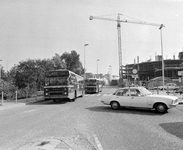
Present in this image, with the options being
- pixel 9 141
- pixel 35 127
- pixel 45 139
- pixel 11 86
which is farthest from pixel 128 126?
pixel 11 86

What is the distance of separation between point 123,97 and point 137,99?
92cm

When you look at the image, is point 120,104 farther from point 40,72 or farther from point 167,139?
point 40,72

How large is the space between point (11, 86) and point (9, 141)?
20.8m

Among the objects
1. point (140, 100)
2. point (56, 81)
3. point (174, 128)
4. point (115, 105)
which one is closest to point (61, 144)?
point (174, 128)

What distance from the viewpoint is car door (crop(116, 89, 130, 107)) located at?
10438 mm

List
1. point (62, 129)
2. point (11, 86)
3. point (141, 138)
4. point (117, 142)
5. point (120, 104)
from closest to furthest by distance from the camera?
1. point (117, 142)
2. point (141, 138)
3. point (62, 129)
4. point (120, 104)
5. point (11, 86)

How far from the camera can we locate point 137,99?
33.1 ft

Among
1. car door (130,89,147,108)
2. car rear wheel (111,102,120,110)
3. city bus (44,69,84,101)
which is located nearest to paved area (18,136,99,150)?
car door (130,89,147,108)

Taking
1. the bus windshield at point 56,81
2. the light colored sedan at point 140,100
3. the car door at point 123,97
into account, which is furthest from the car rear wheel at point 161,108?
the bus windshield at point 56,81

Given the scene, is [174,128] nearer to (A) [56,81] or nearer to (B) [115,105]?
(B) [115,105]

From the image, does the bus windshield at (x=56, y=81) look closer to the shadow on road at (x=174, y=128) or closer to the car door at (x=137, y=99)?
the car door at (x=137, y=99)

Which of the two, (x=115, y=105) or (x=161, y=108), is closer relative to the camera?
(x=161, y=108)

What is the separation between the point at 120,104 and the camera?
10672 millimetres

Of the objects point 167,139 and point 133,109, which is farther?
point 133,109
